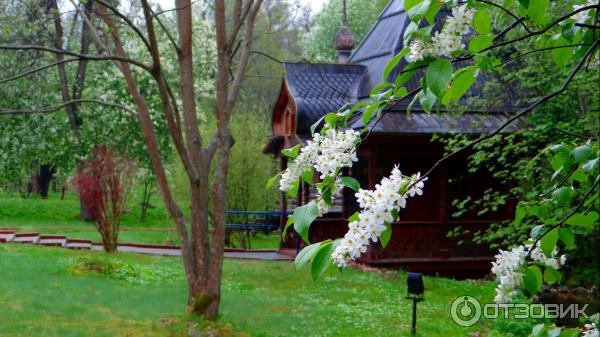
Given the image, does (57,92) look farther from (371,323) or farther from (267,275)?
(371,323)

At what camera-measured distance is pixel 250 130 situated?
21828 millimetres

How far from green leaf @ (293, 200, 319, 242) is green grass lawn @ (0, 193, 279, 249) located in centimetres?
1992

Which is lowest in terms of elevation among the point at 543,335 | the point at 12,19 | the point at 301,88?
the point at 543,335

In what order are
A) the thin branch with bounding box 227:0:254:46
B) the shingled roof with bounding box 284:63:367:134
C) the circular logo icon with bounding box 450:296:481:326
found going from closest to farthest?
the thin branch with bounding box 227:0:254:46
the circular logo icon with bounding box 450:296:481:326
the shingled roof with bounding box 284:63:367:134

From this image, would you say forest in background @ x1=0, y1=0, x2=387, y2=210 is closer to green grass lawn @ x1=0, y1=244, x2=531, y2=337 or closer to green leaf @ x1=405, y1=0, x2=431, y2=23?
green grass lawn @ x1=0, y1=244, x2=531, y2=337

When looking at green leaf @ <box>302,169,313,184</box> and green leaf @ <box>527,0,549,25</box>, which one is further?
green leaf @ <box>302,169,313,184</box>

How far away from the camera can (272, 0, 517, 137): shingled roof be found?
15.0 metres

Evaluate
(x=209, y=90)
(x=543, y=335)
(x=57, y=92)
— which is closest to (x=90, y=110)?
(x=57, y=92)

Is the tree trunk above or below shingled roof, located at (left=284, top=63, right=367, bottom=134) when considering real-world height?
below

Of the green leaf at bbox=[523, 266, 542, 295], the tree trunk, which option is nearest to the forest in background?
the tree trunk

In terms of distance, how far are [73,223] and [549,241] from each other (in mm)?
25468

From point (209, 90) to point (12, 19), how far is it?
8034 millimetres

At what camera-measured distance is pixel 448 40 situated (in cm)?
164

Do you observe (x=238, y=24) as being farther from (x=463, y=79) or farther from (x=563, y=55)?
(x=463, y=79)
